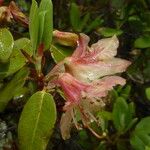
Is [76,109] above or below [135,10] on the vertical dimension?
above

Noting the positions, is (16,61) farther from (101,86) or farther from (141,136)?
(141,136)

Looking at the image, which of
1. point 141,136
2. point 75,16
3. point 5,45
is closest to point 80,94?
point 5,45

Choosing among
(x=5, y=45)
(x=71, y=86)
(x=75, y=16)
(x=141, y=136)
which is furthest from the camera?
(x=75, y=16)

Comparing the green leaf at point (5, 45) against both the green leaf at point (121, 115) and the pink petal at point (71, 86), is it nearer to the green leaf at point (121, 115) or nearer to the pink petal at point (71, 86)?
the pink petal at point (71, 86)

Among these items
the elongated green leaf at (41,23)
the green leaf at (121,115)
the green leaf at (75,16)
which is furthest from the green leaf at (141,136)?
the elongated green leaf at (41,23)

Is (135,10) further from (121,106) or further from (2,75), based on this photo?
(2,75)

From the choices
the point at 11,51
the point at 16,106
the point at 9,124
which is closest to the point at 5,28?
the point at 11,51

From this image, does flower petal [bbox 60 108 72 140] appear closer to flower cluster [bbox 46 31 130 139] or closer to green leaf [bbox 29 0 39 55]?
flower cluster [bbox 46 31 130 139]
